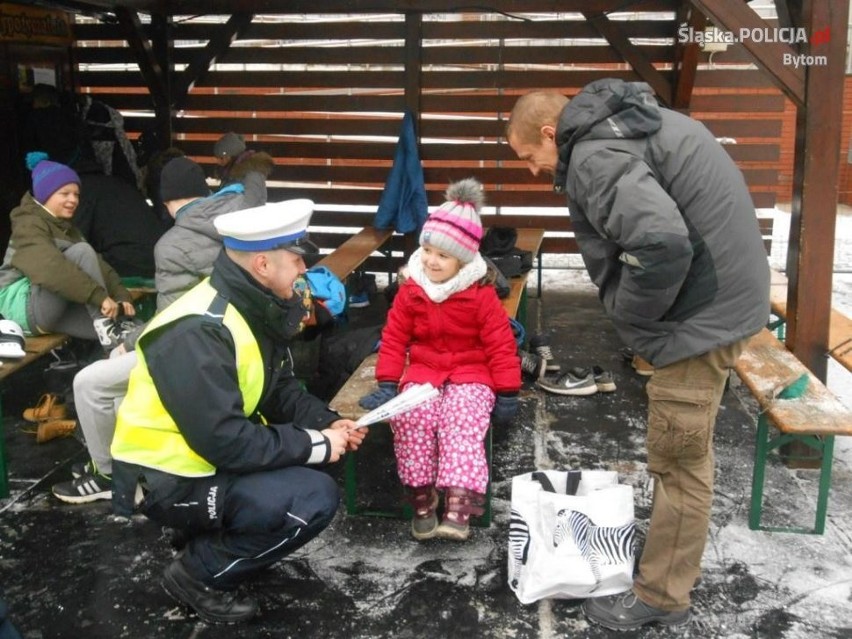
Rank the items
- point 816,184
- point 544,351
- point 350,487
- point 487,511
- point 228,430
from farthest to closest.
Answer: point 544,351 → point 816,184 → point 350,487 → point 487,511 → point 228,430

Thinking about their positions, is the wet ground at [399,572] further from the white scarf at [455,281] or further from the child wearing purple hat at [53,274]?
the white scarf at [455,281]

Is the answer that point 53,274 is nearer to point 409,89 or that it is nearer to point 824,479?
point 824,479

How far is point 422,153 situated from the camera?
28.0 feet

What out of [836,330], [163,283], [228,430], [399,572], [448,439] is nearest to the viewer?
[228,430]

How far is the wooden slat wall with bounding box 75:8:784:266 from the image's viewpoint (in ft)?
27.0

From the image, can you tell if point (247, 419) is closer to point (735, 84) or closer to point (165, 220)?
point (165, 220)

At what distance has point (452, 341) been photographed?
378 cm

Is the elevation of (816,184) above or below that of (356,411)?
above

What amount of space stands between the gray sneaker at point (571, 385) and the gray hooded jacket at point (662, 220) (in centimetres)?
265

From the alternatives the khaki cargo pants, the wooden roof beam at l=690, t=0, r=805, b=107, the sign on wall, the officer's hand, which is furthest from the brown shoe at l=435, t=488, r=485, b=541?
the sign on wall

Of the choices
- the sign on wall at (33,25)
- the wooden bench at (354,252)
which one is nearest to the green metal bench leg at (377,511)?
the wooden bench at (354,252)

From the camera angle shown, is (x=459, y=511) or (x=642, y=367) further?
(x=642, y=367)

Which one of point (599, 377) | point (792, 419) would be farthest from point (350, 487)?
point (599, 377)

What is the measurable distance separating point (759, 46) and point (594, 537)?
2.56 metres
